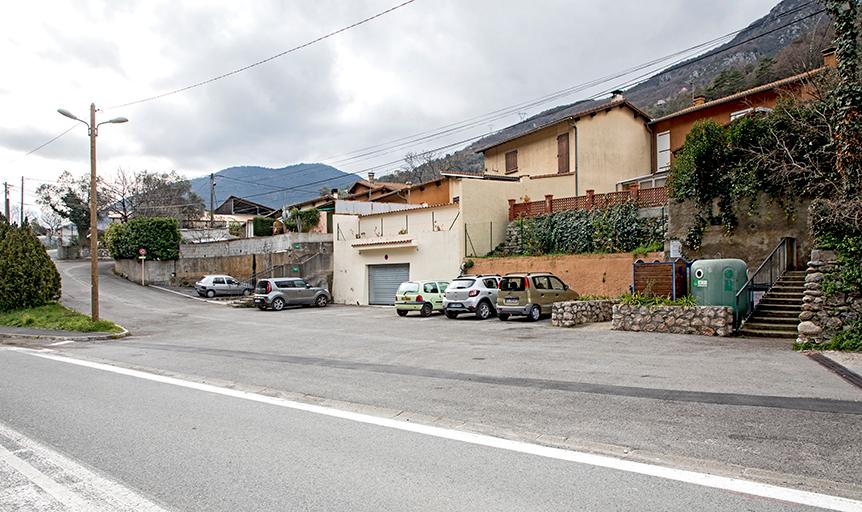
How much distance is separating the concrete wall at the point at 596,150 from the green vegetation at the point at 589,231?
651 centimetres

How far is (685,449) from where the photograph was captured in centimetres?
572

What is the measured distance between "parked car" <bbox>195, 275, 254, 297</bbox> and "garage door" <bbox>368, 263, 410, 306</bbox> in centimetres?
1031

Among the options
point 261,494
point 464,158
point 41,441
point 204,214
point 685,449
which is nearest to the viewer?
point 261,494

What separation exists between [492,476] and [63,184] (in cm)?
7314

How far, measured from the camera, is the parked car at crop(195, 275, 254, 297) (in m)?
38.6

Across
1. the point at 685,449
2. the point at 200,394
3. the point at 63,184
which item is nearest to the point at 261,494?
the point at 685,449

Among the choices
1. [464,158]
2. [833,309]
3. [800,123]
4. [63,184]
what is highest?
[464,158]

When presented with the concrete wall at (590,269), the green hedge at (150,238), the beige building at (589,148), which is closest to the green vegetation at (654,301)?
the concrete wall at (590,269)

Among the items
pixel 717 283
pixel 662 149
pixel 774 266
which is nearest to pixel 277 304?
pixel 717 283

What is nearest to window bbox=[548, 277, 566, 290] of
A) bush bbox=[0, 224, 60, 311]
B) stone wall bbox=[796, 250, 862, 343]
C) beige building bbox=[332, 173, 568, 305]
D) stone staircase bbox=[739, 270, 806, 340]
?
stone staircase bbox=[739, 270, 806, 340]

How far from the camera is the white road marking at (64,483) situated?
4492 millimetres

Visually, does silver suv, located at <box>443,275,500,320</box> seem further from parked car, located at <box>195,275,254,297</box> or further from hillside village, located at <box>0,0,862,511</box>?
parked car, located at <box>195,275,254,297</box>

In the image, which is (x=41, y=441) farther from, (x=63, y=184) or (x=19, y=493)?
(x=63, y=184)

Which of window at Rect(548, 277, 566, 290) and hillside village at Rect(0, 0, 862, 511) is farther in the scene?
window at Rect(548, 277, 566, 290)
